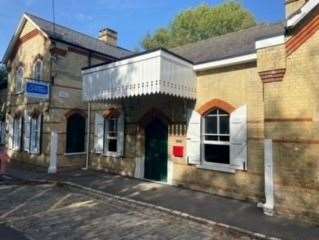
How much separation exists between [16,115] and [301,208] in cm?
1582

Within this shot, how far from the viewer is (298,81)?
7871 mm

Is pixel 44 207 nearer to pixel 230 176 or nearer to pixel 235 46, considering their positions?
pixel 230 176

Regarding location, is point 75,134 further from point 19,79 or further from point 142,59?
point 142,59

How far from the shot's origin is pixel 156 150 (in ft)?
41.6

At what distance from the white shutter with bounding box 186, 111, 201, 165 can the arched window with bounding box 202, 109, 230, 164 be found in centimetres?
17

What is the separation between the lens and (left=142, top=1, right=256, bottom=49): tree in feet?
110

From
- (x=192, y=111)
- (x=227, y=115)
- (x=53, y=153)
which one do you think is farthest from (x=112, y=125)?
(x=227, y=115)

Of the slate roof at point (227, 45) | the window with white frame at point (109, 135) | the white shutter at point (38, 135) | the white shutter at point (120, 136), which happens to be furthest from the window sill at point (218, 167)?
the white shutter at point (38, 135)

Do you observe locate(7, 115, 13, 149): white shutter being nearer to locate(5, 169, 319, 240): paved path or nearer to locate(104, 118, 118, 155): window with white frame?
locate(5, 169, 319, 240): paved path

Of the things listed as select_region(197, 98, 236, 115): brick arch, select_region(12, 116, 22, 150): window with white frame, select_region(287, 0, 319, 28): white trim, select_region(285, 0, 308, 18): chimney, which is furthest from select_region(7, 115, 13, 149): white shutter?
select_region(287, 0, 319, 28): white trim

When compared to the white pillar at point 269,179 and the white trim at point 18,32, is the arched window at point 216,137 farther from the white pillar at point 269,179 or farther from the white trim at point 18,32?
the white trim at point 18,32

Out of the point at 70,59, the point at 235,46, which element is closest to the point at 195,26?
the point at 70,59

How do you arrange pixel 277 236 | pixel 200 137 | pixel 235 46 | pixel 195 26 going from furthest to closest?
pixel 195 26
pixel 235 46
pixel 200 137
pixel 277 236

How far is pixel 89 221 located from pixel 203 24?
30.6 metres
